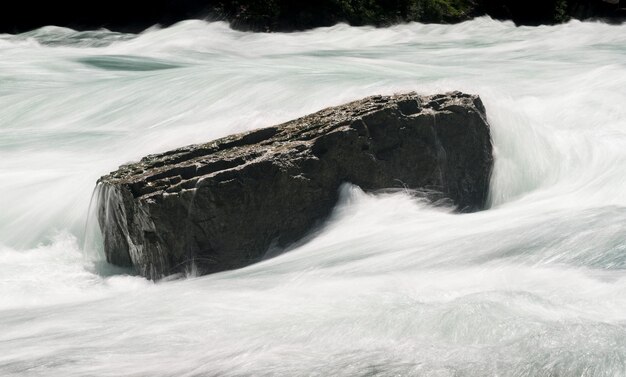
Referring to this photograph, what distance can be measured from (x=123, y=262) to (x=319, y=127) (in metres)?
1.83

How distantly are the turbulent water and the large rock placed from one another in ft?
0.70

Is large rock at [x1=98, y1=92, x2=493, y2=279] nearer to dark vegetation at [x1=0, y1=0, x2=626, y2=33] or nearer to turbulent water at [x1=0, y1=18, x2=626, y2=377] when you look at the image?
turbulent water at [x1=0, y1=18, x2=626, y2=377]

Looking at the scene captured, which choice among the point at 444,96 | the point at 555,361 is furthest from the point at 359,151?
the point at 555,361

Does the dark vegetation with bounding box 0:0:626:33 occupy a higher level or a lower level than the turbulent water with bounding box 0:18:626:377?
higher

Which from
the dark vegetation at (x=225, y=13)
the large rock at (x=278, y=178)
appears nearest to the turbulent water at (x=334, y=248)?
the large rock at (x=278, y=178)

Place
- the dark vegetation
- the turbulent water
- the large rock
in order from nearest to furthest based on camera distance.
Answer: the turbulent water < the large rock < the dark vegetation

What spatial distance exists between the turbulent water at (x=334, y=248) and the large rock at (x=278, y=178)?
212mm

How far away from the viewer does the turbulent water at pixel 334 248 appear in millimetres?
3979

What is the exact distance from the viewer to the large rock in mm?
6566

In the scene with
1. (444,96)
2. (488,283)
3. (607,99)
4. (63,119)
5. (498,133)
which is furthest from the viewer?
(63,119)

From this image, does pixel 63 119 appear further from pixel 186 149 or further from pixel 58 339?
pixel 58 339

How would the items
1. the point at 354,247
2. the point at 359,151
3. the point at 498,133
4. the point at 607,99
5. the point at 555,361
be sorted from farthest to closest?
the point at 607,99, the point at 498,133, the point at 359,151, the point at 354,247, the point at 555,361

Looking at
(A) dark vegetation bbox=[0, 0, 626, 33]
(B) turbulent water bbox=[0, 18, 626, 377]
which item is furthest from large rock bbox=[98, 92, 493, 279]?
(A) dark vegetation bbox=[0, 0, 626, 33]

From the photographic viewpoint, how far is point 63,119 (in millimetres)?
11414
